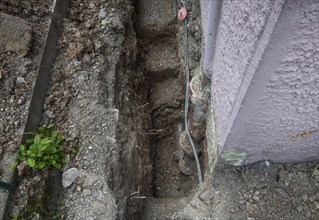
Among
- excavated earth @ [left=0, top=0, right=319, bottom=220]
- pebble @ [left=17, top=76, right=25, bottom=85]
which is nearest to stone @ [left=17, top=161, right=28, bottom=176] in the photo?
excavated earth @ [left=0, top=0, right=319, bottom=220]

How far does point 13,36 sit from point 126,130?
102cm

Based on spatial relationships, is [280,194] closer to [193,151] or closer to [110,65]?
[193,151]

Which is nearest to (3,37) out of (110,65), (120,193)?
(110,65)

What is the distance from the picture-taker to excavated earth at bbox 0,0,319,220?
5.60 feet

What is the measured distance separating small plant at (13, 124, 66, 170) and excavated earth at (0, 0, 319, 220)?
0.17 feet

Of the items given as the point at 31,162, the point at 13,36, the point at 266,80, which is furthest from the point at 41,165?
the point at 266,80

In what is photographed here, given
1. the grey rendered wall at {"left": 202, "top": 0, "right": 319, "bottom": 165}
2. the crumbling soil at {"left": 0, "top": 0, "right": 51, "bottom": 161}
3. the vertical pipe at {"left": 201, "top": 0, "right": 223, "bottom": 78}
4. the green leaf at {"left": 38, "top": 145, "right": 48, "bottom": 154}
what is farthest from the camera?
the crumbling soil at {"left": 0, "top": 0, "right": 51, "bottom": 161}

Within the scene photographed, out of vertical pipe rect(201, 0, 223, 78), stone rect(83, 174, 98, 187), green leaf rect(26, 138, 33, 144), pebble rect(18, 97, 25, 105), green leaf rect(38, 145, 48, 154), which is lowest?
stone rect(83, 174, 98, 187)

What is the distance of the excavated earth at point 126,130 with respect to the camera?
5.60 feet

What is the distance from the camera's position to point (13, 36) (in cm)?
208

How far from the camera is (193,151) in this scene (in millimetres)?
2150

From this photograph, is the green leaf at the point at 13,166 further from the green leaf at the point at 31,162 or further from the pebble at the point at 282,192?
the pebble at the point at 282,192

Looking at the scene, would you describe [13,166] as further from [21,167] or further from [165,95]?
[165,95]

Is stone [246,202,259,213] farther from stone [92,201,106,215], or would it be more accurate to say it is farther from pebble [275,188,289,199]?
stone [92,201,106,215]
